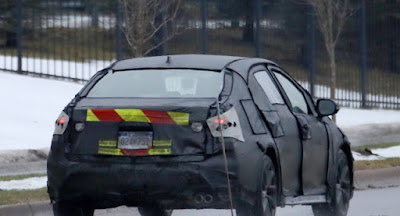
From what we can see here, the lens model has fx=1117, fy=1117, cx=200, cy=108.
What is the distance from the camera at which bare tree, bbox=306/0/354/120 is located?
24375 millimetres

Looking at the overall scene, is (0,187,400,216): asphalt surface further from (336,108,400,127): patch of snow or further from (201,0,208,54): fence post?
(201,0,208,54): fence post

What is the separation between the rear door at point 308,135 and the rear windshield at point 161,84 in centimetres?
108

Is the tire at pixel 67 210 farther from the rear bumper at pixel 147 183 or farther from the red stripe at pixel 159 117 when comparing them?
the red stripe at pixel 159 117

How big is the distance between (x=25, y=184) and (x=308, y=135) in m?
4.07

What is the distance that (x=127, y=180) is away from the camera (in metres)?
7.56

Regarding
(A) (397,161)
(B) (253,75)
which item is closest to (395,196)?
(A) (397,161)

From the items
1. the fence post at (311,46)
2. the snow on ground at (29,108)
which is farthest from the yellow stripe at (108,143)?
the fence post at (311,46)

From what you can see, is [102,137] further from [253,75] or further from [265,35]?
[265,35]

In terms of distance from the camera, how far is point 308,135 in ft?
29.1

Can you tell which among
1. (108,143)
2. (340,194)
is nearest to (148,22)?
(340,194)

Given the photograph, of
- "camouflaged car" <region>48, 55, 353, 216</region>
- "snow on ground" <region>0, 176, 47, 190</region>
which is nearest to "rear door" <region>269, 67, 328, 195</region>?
"camouflaged car" <region>48, 55, 353, 216</region>

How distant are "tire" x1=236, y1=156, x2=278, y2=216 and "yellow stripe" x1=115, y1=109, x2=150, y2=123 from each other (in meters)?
0.89

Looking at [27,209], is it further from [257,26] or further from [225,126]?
[257,26]

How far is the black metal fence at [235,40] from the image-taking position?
2169cm
